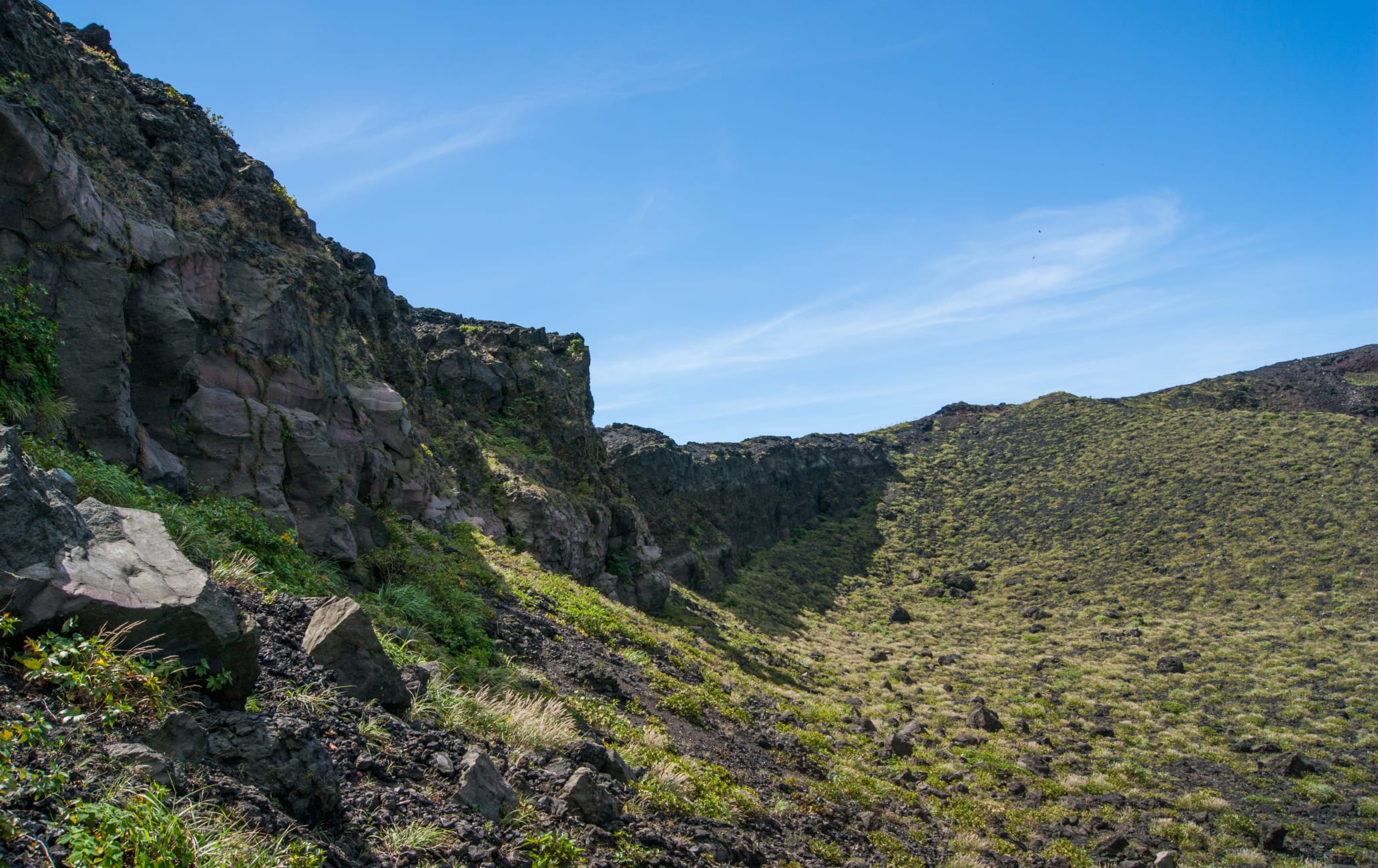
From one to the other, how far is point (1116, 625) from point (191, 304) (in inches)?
1916

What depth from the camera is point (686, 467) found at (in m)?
58.7

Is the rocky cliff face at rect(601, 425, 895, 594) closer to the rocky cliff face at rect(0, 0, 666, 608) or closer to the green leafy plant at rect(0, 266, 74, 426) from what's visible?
the rocky cliff face at rect(0, 0, 666, 608)

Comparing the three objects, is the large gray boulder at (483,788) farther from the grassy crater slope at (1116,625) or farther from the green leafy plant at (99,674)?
the grassy crater slope at (1116,625)

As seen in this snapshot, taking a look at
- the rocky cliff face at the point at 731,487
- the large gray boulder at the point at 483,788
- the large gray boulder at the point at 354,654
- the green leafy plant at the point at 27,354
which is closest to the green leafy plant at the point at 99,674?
the large gray boulder at the point at 354,654

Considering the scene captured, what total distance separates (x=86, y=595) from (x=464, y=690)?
5383 millimetres

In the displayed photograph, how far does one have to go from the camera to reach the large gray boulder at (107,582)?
16.0ft

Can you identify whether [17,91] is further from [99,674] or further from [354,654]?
[99,674]

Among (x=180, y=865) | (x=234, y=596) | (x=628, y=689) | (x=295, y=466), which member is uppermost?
(x=295, y=466)

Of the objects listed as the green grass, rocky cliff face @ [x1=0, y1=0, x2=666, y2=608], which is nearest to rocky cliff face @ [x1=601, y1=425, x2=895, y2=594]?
rocky cliff face @ [x1=0, y1=0, x2=666, y2=608]

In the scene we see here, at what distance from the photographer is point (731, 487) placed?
2512 inches

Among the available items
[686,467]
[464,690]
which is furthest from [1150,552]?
[464,690]

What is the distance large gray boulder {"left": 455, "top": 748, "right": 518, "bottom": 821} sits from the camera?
6.46 metres

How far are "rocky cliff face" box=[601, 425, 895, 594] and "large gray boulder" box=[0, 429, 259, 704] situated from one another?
132 ft

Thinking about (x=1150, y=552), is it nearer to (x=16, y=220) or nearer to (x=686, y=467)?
(x=686, y=467)
